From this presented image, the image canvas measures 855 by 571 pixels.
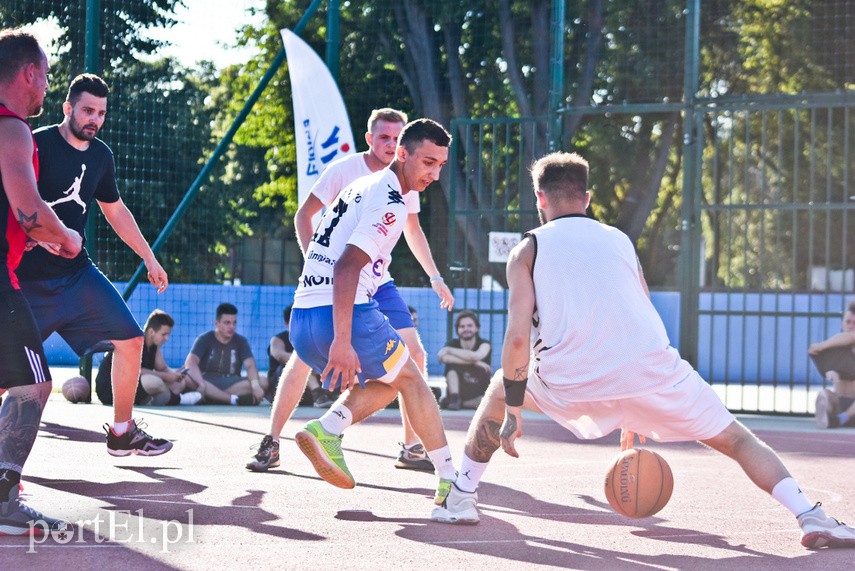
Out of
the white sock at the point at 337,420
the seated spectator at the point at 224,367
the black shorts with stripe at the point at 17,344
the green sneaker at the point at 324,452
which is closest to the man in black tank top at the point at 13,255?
the black shorts with stripe at the point at 17,344

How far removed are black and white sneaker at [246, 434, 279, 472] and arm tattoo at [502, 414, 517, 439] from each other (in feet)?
7.54

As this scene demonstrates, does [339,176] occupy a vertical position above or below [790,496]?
above

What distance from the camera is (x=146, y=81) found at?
1633 cm

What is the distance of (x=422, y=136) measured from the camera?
5504mm

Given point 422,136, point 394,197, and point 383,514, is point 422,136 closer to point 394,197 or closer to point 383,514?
point 394,197

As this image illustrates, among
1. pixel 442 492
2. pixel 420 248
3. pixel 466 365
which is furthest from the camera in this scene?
pixel 466 365

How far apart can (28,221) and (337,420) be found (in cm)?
158

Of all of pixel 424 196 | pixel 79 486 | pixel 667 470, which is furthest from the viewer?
pixel 424 196

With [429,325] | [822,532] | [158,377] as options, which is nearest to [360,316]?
[822,532]

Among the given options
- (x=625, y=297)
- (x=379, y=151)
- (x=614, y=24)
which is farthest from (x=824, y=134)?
(x=625, y=297)

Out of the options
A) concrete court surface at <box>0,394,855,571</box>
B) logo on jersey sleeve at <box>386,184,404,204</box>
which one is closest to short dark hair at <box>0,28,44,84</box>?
logo on jersey sleeve at <box>386,184,404,204</box>

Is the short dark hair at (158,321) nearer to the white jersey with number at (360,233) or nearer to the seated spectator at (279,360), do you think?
the seated spectator at (279,360)

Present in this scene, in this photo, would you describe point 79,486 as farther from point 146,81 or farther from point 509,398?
Answer: point 146,81

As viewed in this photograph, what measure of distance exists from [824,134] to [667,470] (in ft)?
66.9
